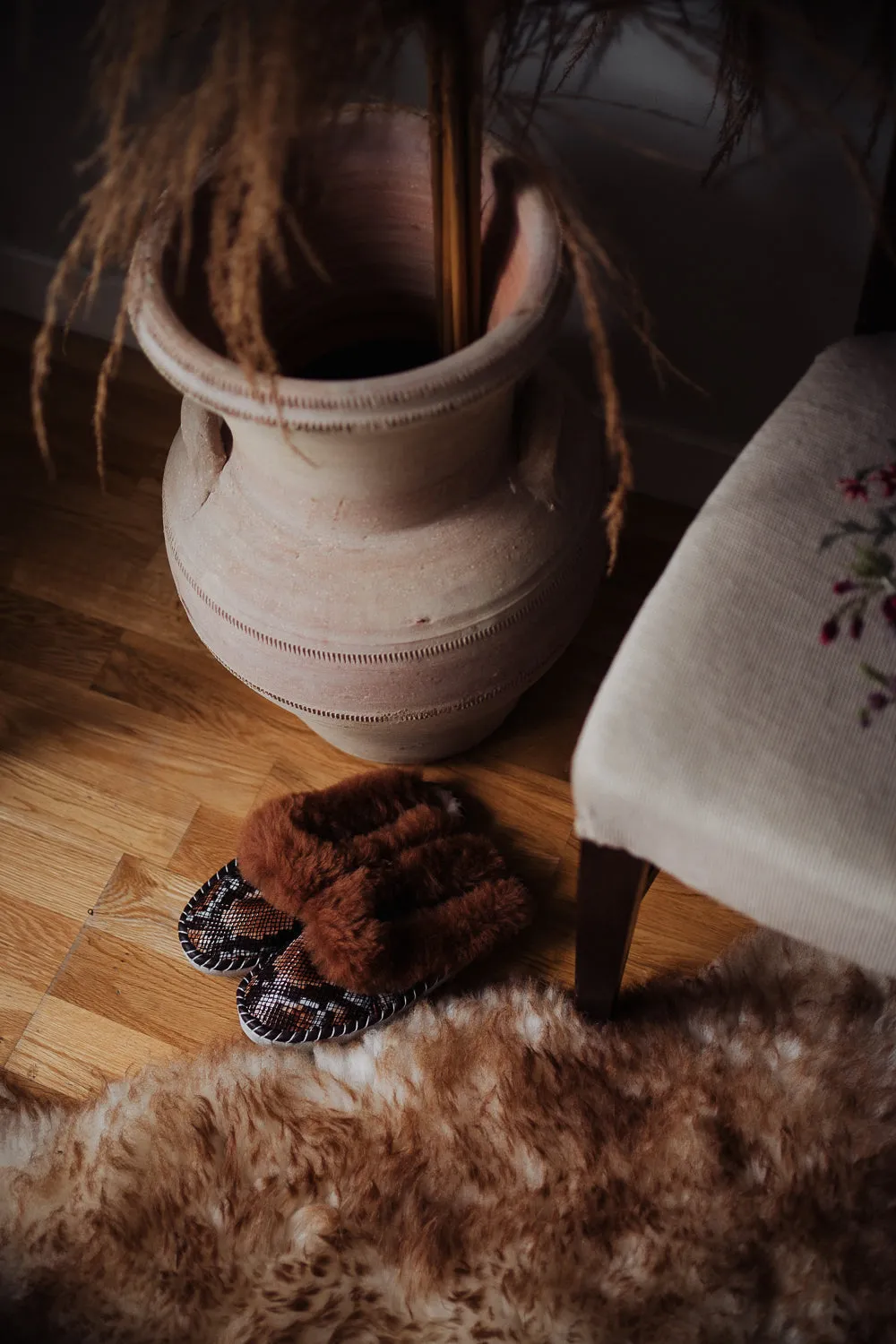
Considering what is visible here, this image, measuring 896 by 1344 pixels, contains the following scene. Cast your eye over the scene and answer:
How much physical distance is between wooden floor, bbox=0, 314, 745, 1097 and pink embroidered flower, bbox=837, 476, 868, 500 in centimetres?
51

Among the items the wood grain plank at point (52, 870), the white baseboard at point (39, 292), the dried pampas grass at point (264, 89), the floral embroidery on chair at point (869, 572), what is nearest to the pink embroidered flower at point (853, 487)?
the floral embroidery on chair at point (869, 572)

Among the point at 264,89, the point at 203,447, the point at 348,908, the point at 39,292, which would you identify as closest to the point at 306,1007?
the point at 348,908

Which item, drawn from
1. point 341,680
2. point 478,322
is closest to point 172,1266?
point 341,680

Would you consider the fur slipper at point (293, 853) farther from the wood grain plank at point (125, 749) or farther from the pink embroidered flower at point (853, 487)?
the pink embroidered flower at point (853, 487)

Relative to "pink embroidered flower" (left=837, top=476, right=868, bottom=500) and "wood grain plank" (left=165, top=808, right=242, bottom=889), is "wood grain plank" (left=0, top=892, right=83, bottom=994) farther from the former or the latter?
"pink embroidered flower" (left=837, top=476, right=868, bottom=500)

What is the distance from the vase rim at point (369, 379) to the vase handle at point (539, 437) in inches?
5.0

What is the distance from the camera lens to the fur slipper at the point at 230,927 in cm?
106

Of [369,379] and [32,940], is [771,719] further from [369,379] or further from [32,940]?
[32,940]

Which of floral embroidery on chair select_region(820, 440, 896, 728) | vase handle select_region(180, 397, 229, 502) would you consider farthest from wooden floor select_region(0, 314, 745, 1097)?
floral embroidery on chair select_region(820, 440, 896, 728)

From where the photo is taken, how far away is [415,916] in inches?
41.6

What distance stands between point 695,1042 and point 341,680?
0.45 meters

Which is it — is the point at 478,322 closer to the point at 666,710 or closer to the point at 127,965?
the point at 666,710

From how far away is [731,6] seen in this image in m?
0.65

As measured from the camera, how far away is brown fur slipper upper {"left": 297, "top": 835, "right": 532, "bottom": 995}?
1020 mm
